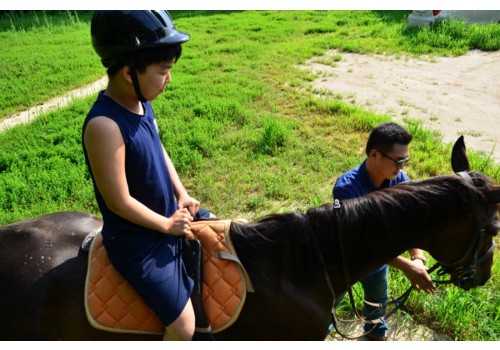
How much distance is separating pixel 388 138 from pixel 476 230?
0.77 metres

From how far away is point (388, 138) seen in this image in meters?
2.68

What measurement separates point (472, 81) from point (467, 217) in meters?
7.71

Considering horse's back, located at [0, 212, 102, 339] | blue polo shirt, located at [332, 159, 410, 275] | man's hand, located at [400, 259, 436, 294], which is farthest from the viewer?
blue polo shirt, located at [332, 159, 410, 275]

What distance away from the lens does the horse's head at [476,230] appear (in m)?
2.18

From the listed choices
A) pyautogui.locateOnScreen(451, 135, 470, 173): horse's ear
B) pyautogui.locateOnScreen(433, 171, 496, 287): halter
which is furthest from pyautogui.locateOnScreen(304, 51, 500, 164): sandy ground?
pyautogui.locateOnScreen(433, 171, 496, 287): halter

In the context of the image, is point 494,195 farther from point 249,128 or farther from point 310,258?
point 249,128

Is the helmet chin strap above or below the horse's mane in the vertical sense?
above

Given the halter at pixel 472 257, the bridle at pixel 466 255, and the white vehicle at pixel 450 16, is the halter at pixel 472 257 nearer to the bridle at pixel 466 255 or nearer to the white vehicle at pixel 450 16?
the bridle at pixel 466 255

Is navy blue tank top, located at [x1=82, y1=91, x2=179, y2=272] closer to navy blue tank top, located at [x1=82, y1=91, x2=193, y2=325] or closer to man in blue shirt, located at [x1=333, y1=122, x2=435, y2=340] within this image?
navy blue tank top, located at [x1=82, y1=91, x2=193, y2=325]

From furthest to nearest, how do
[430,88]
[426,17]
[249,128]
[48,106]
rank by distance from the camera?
[426,17] → [48,106] → [430,88] → [249,128]

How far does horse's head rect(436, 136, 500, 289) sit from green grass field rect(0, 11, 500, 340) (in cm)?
104

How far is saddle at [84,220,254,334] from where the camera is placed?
219 cm

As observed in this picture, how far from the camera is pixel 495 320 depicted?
333 cm

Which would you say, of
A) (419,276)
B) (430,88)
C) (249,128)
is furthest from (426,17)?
(419,276)
